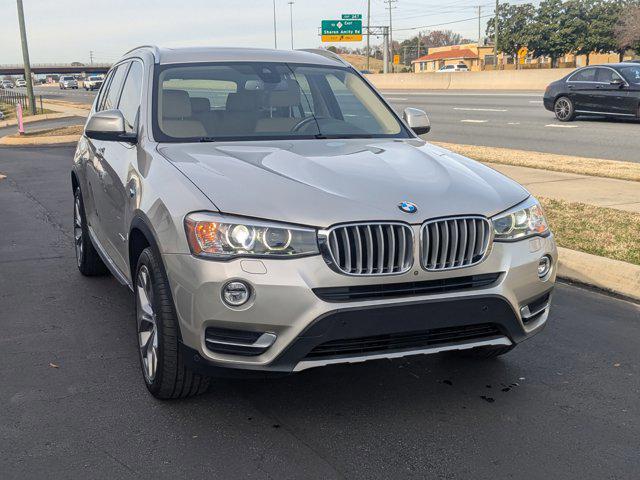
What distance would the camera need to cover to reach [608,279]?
641 centimetres

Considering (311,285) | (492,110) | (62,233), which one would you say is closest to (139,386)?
(311,285)

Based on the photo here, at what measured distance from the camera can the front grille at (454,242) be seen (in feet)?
12.0

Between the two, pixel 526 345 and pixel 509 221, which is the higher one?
pixel 509 221

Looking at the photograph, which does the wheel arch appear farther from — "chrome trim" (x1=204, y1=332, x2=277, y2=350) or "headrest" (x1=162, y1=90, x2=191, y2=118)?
"headrest" (x1=162, y1=90, x2=191, y2=118)

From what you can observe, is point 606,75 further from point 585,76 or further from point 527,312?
point 527,312

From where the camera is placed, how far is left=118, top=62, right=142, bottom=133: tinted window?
5244mm

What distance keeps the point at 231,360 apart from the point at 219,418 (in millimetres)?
486

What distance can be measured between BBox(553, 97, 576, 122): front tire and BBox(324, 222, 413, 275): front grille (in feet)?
62.8

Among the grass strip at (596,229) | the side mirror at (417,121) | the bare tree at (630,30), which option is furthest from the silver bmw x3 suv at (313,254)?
the bare tree at (630,30)

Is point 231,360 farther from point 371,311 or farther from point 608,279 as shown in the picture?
point 608,279

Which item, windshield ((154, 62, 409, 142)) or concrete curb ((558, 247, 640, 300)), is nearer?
windshield ((154, 62, 409, 142))

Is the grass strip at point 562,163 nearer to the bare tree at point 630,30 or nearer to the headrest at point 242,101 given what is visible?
the headrest at point 242,101

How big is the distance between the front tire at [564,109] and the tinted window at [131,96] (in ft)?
57.8

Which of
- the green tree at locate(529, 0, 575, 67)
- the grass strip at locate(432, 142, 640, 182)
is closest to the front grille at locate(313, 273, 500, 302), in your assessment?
the grass strip at locate(432, 142, 640, 182)
